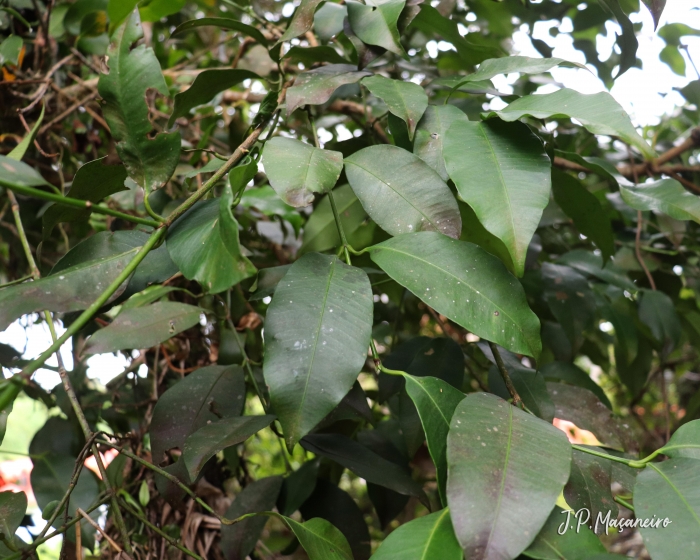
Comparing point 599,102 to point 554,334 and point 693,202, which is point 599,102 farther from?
point 554,334

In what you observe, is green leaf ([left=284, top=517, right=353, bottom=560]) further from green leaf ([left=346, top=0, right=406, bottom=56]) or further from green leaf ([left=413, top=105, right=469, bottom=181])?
green leaf ([left=346, top=0, right=406, bottom=56])

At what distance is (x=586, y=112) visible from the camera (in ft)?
1.52

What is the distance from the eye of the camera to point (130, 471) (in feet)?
2.54

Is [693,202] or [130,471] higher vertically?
[693,202]

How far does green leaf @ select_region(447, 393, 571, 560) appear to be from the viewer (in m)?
0.34

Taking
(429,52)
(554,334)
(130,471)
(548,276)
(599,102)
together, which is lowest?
(130,471)

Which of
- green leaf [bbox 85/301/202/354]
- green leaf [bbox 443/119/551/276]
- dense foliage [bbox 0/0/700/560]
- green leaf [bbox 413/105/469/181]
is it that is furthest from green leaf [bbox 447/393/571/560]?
green leaf [bbox 85/301/202/354]

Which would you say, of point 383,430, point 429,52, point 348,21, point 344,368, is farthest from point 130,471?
point 429,52

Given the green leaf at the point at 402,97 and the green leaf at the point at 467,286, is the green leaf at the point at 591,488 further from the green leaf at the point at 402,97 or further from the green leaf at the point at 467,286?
the green leaf at the point at 402,97

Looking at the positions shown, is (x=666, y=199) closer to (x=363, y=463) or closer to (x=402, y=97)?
(x=402, y=97)

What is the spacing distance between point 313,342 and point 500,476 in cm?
16

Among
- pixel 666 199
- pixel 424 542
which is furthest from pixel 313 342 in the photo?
pixel 666 199

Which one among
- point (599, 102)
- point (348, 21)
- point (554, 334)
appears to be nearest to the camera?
point (599, 102)

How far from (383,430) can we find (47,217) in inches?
19.2
